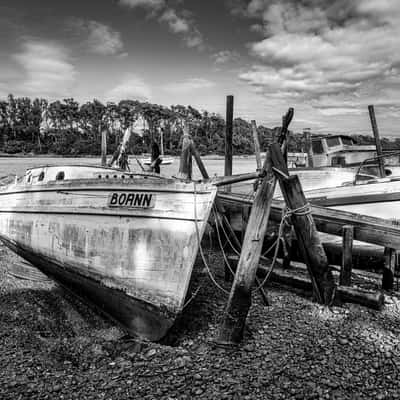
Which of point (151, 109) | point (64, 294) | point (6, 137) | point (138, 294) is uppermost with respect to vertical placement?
point (151, 109)

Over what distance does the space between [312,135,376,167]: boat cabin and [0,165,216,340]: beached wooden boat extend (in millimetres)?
10216

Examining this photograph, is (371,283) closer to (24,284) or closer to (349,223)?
(349,223)

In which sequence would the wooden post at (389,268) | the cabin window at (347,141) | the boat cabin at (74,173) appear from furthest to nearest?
the cabin window at (347,141) → the boat cabin at (74,173) → the wooden post at (389,268)

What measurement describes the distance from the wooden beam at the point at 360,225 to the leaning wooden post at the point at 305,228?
0.68m

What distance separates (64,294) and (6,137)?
76505 millimetres

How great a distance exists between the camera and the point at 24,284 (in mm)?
7148

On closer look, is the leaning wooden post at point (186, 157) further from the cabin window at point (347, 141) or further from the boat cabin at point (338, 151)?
the cabin window at point (347, 141)

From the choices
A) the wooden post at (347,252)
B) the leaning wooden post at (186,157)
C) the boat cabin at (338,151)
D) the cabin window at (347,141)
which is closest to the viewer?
the wooden post at (347,252)

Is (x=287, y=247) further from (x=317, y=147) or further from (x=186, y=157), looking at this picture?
(x=317, y=147)

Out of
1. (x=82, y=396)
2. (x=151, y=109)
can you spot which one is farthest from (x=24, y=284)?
(x=151, y=109)

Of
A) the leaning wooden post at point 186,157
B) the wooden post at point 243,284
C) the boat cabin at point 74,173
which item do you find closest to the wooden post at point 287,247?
the wooden post at point 243,284

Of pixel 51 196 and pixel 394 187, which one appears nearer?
pixel 51 196

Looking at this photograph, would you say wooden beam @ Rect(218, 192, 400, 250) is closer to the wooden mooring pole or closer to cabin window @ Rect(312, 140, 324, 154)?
the wooden mooring pole

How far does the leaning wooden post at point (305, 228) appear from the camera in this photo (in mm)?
5145
